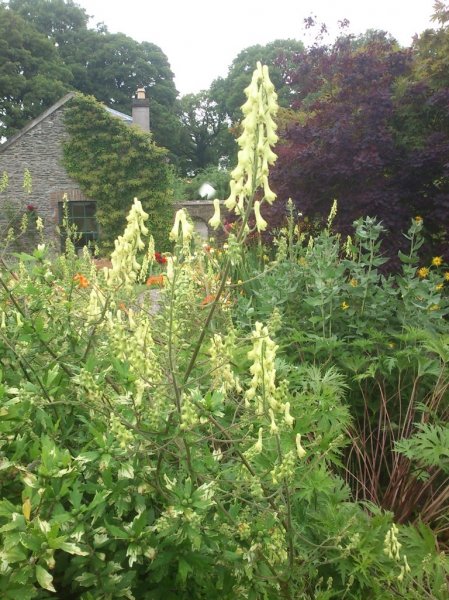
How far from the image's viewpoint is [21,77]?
1190 inches

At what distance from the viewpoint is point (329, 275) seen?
13.1 ft

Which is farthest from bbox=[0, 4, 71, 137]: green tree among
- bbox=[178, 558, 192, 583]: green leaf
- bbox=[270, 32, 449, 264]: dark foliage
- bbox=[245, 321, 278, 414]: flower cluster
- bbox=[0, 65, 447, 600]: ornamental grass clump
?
bbox=[178, 558, 192, 583]: green leaf

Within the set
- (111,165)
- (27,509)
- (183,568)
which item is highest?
(111,165)

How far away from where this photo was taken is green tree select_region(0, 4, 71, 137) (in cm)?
3016

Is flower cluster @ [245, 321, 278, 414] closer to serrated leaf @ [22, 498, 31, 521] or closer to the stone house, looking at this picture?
serrated leaf @ [22, 498, 31, 521]

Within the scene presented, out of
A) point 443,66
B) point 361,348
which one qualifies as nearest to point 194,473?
point 361,348

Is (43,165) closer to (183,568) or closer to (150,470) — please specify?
(150,470)

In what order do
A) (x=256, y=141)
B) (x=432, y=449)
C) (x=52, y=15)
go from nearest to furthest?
(x=256, y=141) < (x=432, y=449) < (x=52, y=15)

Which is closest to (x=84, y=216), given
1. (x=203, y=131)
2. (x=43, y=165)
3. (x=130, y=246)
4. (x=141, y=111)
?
(x=43, y=165)

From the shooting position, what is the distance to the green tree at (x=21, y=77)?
3016 centimetres

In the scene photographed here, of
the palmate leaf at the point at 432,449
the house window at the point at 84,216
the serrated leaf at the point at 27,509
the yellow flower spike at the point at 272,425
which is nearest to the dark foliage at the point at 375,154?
the palmate leaf at the point at 432,449

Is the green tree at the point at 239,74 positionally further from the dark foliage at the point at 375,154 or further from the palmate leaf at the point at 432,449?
the palmate leaf at the point at 432,449

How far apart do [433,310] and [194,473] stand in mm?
3069

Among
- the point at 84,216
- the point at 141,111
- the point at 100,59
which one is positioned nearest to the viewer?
the point at 84,216
